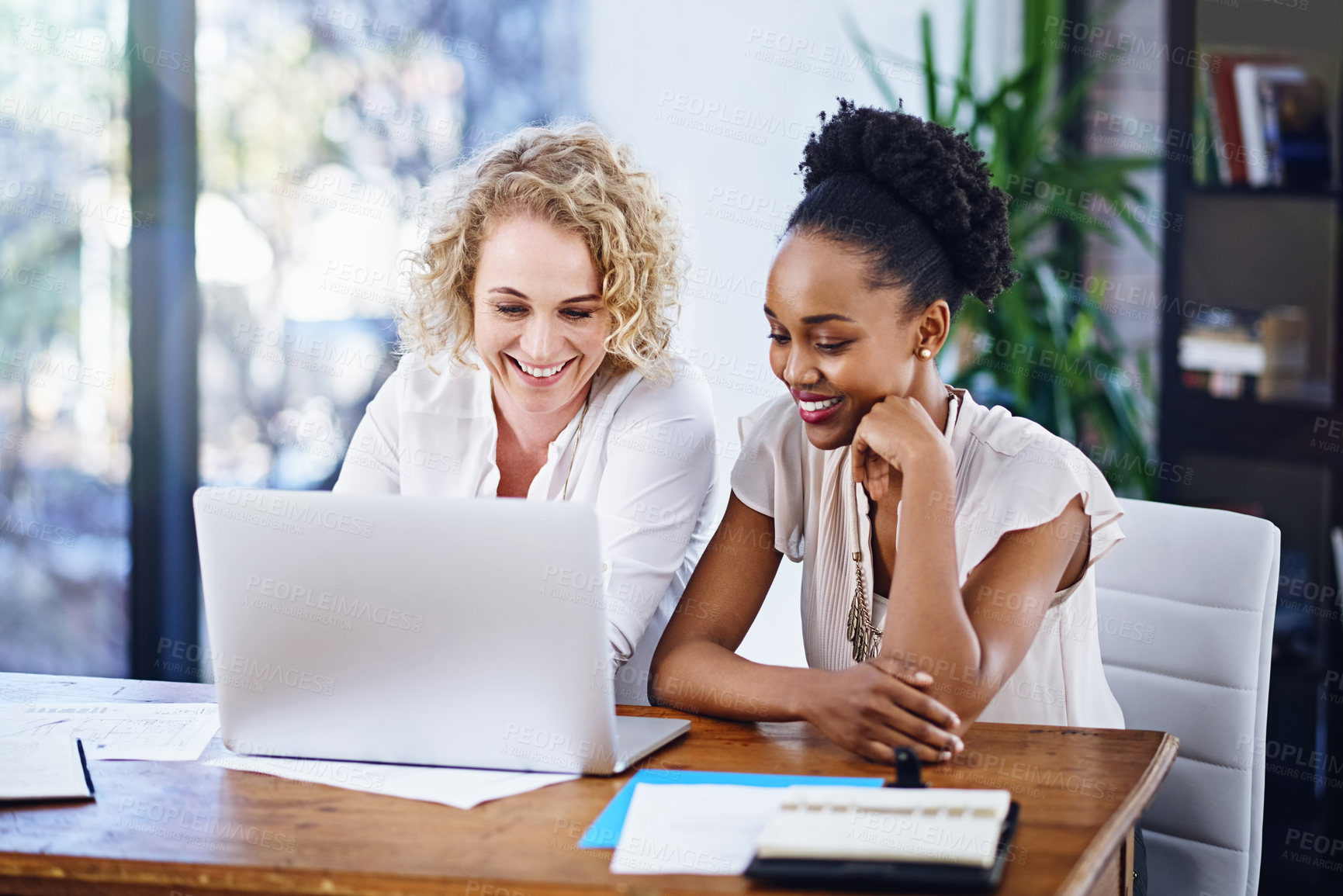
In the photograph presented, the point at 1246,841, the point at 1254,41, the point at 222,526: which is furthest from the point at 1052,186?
the point at 222,526

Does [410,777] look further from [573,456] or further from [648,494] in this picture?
[573,456]

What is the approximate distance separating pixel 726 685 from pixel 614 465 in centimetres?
45

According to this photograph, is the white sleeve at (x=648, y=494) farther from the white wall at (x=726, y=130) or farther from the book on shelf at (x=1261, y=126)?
the book on shelf at (x=1261, y=126)

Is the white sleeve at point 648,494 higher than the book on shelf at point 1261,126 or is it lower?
lower

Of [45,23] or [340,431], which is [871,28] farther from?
[45,23]

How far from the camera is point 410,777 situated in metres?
1.26

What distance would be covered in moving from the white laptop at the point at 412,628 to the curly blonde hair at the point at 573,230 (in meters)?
0.71

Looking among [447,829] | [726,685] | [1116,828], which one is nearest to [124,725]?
[447,829]

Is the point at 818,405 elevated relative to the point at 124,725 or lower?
elevated

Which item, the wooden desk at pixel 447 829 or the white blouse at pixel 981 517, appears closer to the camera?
the wooden desk at pixel 447 829

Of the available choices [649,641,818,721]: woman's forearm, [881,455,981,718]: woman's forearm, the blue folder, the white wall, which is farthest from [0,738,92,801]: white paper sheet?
the white wall

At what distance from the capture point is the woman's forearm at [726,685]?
1.39m

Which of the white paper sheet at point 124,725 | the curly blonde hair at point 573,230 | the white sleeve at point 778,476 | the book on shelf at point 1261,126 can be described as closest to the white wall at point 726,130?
the book on shelf at point 1261,126

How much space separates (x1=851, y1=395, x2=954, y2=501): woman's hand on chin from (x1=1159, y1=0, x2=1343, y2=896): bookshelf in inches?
62.4
